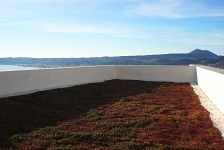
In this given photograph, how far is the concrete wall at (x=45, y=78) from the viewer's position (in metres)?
13.1

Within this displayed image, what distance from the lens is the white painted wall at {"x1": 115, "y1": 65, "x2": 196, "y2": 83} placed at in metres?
22.8

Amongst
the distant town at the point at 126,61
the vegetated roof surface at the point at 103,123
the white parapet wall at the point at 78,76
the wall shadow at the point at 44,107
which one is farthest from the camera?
the distant town at the point at 126,61

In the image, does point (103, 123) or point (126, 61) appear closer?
point (103, 123)

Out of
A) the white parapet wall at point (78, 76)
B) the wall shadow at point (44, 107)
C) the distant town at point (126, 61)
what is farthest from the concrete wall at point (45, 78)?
the distant town at point (126, 61)

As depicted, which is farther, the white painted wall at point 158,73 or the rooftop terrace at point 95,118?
the white painted wall at point 158,73

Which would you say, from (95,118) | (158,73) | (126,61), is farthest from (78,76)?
(126,61)

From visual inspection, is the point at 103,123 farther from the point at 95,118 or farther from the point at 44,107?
the point at 44,107

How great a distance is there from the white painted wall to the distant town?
763 centimetres

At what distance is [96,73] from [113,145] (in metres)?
14.8

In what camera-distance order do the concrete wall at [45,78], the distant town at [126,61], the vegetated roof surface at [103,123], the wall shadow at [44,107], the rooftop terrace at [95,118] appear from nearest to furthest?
1. the vegetated roof surface at [103,123]
2. the rooftop terrace at [95,118]
3. the wall shadow at [44,107]
4. the concrete wall at [45,78]
5. the distant town at [126,61]

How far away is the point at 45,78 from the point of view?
15.9m

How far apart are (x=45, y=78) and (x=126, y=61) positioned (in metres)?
34.7

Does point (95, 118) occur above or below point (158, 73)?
below

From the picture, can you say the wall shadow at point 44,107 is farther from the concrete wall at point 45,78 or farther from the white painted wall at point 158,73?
the white painted wall at point 158,73
